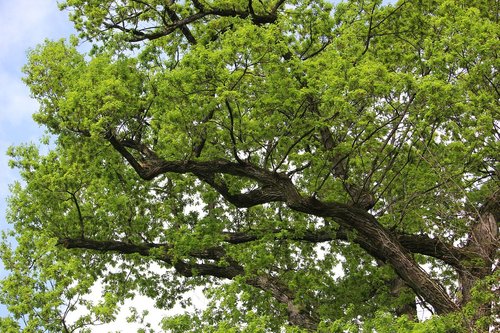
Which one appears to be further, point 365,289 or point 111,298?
point 365,289

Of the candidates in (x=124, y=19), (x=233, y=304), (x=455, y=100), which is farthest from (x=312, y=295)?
(x=124, y=19)

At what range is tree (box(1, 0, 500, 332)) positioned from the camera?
637 inches

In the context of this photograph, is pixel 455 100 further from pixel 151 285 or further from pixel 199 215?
pixel 151 285

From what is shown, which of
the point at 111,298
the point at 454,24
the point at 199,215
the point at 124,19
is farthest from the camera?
the point at 199,215

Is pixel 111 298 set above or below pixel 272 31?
below

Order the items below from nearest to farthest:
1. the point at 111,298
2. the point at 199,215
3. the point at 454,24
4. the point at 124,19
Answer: the point at 111,298 → the point at 454,24 → the point at 124,19 → the point at 199,215

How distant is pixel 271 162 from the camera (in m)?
19.7

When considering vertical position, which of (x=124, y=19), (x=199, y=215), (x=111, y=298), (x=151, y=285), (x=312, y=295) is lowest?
(x=111, y=298)

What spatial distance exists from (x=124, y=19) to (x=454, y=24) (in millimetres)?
9549

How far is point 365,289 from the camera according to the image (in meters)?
20.6

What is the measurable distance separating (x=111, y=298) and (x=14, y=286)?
248 cm

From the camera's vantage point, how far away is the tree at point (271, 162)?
637 inches

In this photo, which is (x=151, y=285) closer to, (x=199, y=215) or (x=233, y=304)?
(x=199, y=215)

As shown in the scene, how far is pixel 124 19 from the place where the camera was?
19.7 m
